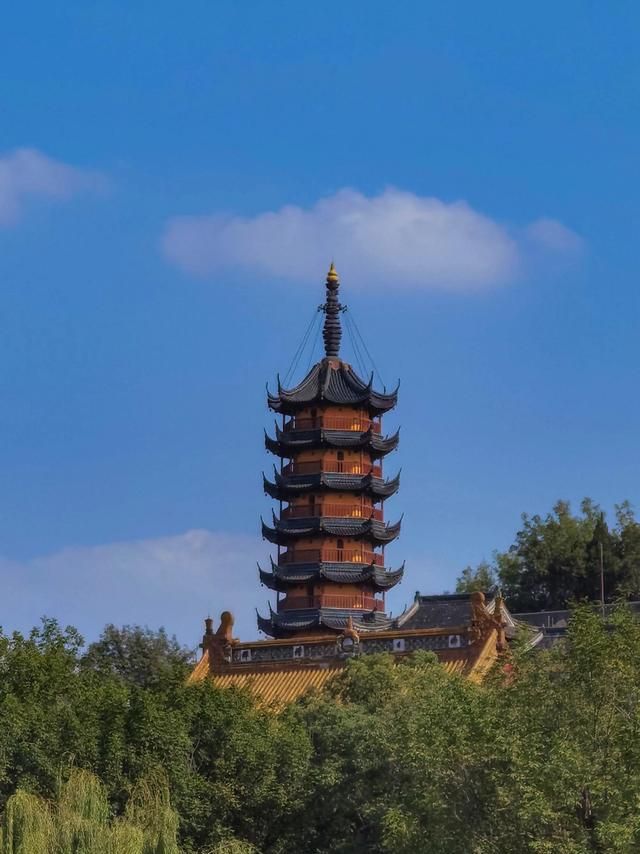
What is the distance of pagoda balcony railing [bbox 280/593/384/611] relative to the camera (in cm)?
6700

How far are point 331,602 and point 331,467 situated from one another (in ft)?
17.0

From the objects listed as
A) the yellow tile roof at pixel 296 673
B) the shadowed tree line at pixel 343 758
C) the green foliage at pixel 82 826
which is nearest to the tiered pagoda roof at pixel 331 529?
the yellow tile roof at pixel 296 673

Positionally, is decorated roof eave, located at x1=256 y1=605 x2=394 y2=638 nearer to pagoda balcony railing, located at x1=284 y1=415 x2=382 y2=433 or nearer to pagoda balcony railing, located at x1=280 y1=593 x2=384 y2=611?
pagoda balcony railing, located at x1=280 y1=593 x2=384 y2=611

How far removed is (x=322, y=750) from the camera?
111ft

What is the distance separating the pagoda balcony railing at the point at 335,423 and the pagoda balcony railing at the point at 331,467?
127 centimetres

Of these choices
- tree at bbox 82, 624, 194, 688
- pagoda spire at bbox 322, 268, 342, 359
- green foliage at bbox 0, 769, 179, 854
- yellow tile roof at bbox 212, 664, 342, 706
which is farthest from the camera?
pagoda spire at bbox 322, 268, 342, 359

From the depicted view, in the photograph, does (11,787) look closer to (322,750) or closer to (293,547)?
(322,750)

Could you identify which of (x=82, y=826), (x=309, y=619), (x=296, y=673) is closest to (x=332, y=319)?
(x=309, y=619)

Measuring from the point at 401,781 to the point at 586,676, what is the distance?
230 inches

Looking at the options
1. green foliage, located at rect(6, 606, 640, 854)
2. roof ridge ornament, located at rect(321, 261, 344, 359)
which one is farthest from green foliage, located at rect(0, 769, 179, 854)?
roof ridge ornament, located at rect(321, 261, 344, 359)

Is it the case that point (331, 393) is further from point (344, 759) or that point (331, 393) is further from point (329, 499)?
point (344, 759)

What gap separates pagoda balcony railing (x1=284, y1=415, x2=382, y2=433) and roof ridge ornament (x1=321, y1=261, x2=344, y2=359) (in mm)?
2667

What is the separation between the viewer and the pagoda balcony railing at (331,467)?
68.5 m

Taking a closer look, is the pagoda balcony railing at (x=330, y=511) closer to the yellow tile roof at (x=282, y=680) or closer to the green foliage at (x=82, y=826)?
the yellow tile roof at (x=282, y=680)
